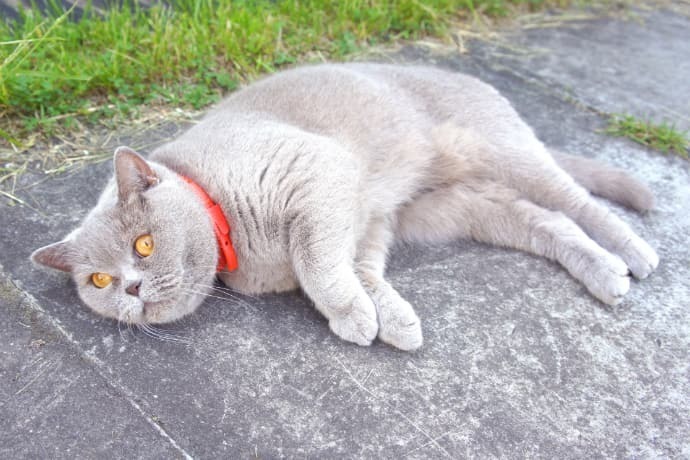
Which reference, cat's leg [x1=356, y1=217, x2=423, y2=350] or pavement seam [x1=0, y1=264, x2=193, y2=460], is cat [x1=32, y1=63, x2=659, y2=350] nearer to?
cat's leg [x1=356, y1=217, x2=423, y2=350]

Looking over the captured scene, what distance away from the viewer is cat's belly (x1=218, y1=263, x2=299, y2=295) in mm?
2039

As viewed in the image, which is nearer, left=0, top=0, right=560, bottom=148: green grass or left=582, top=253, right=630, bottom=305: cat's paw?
left=582, top=253, right=630, bottom=305: cat's paw

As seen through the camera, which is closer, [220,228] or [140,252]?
[140,252]

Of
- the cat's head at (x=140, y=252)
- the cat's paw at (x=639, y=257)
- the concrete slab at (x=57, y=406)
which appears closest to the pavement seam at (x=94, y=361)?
the concrete slab at (x=57, y=406)

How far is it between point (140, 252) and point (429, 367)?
898 mm

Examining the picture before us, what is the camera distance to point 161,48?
3.08 meters

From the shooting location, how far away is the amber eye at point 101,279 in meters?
1.85

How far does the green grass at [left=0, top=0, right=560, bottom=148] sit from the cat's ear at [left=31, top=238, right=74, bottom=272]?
0.97 meters

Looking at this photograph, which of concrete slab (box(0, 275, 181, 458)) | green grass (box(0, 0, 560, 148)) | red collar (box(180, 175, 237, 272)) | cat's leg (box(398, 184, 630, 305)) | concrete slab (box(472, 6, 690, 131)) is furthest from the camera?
concrete slab (box(472, 6, 690, 131))

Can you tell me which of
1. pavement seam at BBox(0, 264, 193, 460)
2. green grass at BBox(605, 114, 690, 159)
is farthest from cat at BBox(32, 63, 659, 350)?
green grass at BBox(605, 114, 690, 159)

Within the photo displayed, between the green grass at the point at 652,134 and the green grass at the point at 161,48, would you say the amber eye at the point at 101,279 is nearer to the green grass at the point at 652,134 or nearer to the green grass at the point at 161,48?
the green grass at the point at 161,48

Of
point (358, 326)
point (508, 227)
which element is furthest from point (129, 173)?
point (508, 227)

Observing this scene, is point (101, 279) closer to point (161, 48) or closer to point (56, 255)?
point (56, 255)

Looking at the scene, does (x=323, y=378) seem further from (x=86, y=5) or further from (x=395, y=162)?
(x=86, y=5)
